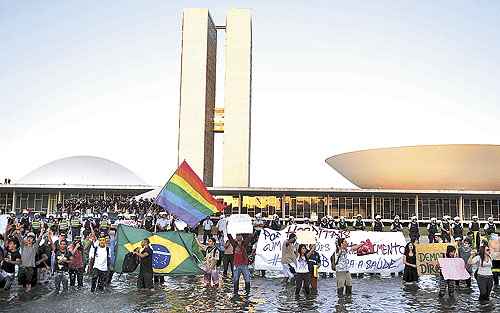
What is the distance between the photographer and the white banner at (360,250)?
18891 millimetres

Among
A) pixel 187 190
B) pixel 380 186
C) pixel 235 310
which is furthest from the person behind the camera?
pixel 380 186

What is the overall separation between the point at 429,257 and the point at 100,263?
32.8 feet

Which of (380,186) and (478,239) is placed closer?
(478,239)

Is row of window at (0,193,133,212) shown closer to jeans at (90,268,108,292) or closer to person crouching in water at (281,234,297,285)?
person crouching in water at (281,234,297,285)

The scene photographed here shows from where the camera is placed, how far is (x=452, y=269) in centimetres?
1430

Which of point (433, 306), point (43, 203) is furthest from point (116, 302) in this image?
point (43, 203)

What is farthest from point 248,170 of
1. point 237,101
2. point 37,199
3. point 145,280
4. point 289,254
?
point 145,280

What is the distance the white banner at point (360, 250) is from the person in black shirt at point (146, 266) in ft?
15.4

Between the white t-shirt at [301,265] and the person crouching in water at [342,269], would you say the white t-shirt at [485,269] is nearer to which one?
the person crouching in water at [342,269]

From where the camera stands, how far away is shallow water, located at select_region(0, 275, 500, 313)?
12609 mm

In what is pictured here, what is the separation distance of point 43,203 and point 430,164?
43666 mm

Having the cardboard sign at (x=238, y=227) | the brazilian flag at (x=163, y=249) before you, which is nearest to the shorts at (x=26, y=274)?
the brazilian flag at (x=163, y=249)

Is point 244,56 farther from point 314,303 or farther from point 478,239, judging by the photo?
point 314,303

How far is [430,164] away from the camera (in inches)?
2562
